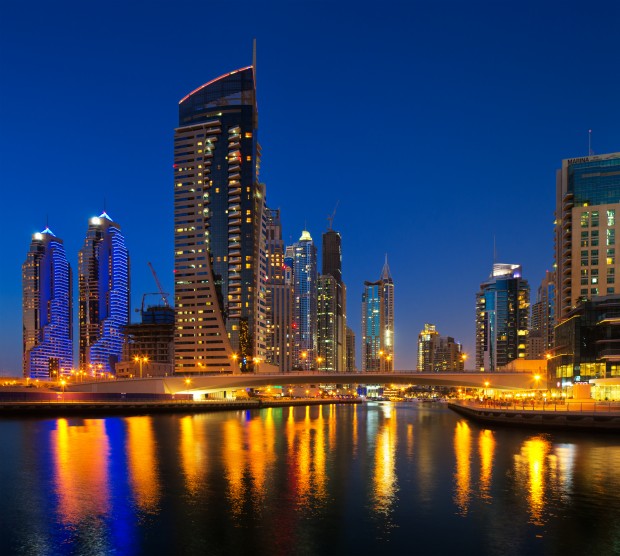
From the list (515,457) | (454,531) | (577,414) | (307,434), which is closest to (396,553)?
(454,531)

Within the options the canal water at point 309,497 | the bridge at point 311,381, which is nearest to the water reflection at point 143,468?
the canal water at point 309,497

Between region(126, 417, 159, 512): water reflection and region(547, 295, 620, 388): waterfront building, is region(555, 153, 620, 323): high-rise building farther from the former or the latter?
region(126, 417, 159, 512): water reflection

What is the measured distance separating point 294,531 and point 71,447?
39.9 m

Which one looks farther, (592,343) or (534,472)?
(592,343)

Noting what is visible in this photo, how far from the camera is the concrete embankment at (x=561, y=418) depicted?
74.9 m

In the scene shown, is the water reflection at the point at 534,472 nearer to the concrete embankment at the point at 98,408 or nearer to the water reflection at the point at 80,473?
the water reflection at the point at 80,473

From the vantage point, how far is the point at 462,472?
153ft

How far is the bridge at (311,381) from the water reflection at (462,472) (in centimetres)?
5669

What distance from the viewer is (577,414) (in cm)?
7762

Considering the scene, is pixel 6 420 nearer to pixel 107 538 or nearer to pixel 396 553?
pixel 107 538

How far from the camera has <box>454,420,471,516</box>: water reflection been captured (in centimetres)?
3590

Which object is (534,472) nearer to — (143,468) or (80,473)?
(143,468)

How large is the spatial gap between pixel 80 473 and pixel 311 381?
99.8 m

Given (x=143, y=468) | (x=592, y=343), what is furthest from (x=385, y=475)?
(x=592, y=343)
